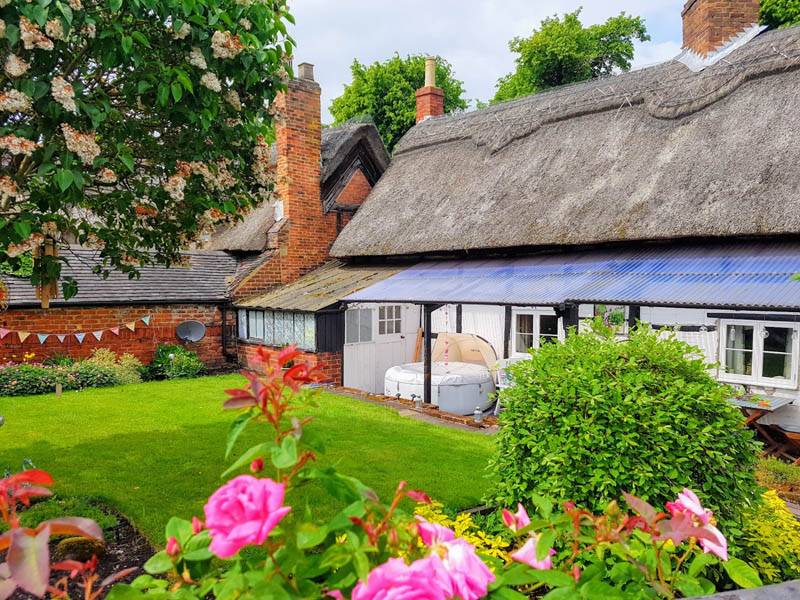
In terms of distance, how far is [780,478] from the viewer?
6.74 m

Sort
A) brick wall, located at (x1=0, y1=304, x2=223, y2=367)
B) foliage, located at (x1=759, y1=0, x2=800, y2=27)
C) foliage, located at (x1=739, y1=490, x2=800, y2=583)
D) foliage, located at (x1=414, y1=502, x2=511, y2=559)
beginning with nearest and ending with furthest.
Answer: foliage, located at (x1=414, y1=502, x2=511, y2=559)
foliage, located at (x1=739, y1=490, x2=800, y2=583)
brick wall, located at (x1=0, y1=304, x2=223, y2=367)
foliage, located at (x1=759, y1=0, x2=800, y2=27)

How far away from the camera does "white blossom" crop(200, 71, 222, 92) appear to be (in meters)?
4.23

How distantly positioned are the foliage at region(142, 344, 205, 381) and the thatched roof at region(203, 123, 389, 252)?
3322 millimetres

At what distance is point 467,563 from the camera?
1199 mm

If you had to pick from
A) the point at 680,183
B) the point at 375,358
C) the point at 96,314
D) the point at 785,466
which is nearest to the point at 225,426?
the point at 375,358

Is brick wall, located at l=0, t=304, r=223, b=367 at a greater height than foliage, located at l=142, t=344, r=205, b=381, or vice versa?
brick wall, located at l=0, t=304, r=223, b=367

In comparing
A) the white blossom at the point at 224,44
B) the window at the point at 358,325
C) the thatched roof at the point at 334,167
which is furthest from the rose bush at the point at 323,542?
the thatched roof at the point at 334,167

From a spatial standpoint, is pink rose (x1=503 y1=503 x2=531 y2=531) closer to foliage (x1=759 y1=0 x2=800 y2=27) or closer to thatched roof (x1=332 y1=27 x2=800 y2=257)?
thatched roof (x1=332 y1=27 x2=800 y2=257)

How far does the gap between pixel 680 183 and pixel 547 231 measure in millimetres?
2515

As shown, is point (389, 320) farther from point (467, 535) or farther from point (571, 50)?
point (571, 50)

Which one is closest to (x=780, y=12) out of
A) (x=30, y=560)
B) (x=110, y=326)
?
(x=110, y=326)

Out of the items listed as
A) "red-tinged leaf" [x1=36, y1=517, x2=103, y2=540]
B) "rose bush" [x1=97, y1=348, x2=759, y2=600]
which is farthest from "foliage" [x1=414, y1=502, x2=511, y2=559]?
"red-tinged leaf" [x1=36, y1=517, x2=103, y2=540]

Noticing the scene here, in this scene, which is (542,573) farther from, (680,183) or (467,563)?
(680,183)

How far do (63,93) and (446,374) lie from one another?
8.98m
